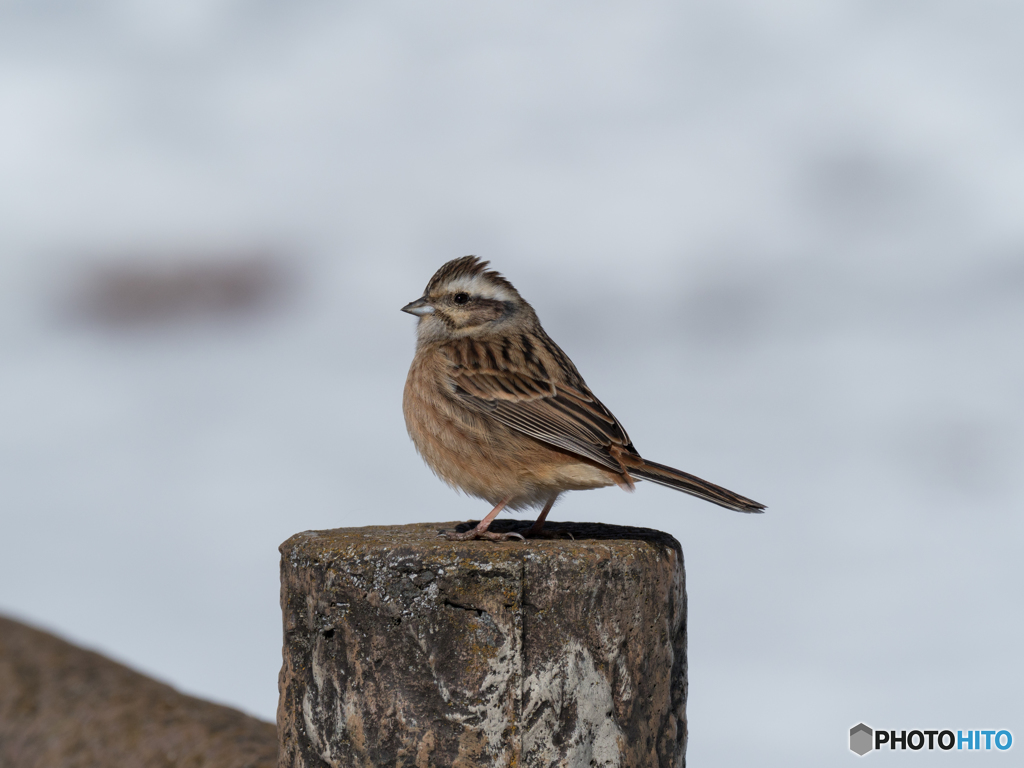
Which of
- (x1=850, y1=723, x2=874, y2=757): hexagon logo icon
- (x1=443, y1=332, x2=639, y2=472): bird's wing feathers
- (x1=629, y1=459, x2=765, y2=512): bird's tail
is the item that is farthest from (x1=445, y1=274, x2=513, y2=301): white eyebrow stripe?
(x1=850, y1=723, x2=874, y2=757): hexagon logo icon

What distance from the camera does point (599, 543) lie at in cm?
432

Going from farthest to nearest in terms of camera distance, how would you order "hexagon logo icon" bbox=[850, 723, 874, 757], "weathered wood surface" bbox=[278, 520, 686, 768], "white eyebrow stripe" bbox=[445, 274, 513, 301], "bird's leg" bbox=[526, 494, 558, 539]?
"white eyebrow stripe" bbox=[445, 274, 513, 301] → "hexagon logo icon" bbox=[850, 723, 874, 757] → "bird's leg" bbox=[526, 494, 558, 539] → "weathered wood surface" bbox=[278, 520, 686, 768]

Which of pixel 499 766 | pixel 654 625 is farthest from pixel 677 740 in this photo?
pixel 499 766

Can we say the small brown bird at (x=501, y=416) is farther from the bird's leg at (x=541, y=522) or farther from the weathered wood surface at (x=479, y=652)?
the weathered wood surface at (x=479, y=652)

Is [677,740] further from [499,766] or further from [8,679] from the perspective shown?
[8,679]

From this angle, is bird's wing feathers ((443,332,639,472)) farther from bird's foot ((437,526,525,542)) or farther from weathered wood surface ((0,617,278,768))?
weathered wood surface ((0,617,278,768))

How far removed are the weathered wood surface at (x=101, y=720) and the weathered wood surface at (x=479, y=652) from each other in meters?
1.68

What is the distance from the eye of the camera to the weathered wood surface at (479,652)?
398cm

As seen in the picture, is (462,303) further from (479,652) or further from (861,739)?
(861,739)

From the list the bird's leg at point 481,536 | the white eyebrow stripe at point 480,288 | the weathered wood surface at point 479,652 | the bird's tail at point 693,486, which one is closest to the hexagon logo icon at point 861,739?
the bird's tail at point 693,486

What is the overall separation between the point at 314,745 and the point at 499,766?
0.87 meters

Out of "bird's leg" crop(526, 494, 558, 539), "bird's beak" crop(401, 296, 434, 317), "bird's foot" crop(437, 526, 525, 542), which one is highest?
"bird's beak" crop(401, 296, 434, 317)

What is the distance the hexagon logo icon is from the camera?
19.3ft

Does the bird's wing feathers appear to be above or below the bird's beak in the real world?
below
